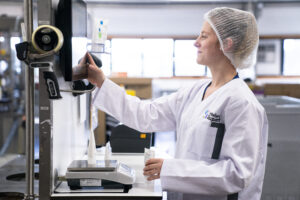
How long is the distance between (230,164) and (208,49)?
1.66 ft

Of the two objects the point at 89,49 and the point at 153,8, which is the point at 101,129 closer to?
the point at 89,49

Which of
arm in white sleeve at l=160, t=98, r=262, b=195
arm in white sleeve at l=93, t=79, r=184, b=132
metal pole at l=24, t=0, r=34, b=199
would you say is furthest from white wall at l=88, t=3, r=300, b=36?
arm in white sleeve at l=160, t=98, r=262, b=195

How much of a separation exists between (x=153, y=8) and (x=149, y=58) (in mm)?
1099

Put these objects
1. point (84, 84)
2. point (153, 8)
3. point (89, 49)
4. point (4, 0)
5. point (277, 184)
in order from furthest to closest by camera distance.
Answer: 1. point (153, 8)
2. point (4, 0)
3. point (277, 184)
4. point (89, 49)
5. point (84, 84)

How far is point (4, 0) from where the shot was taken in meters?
6.42

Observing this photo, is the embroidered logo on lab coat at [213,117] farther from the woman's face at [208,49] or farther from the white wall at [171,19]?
the white wall at [171,19]

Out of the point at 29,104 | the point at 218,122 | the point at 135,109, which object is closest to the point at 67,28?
the point at 29,104

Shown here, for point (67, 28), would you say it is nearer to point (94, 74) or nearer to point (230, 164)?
point (94, 74)

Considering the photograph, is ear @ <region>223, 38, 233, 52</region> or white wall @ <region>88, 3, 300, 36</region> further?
white wall @ <region>88, 3, 300, 36</region>

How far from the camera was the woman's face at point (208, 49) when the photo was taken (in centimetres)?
145

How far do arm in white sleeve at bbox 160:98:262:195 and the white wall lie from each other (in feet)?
21.1

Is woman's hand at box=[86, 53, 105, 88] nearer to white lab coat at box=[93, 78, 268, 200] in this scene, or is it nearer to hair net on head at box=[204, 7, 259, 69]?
white lab coat at box=[93, 78, 268, 200]

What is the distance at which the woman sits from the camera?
124 cm

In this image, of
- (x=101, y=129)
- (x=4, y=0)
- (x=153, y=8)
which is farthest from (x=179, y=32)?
(x=101, y=129)
